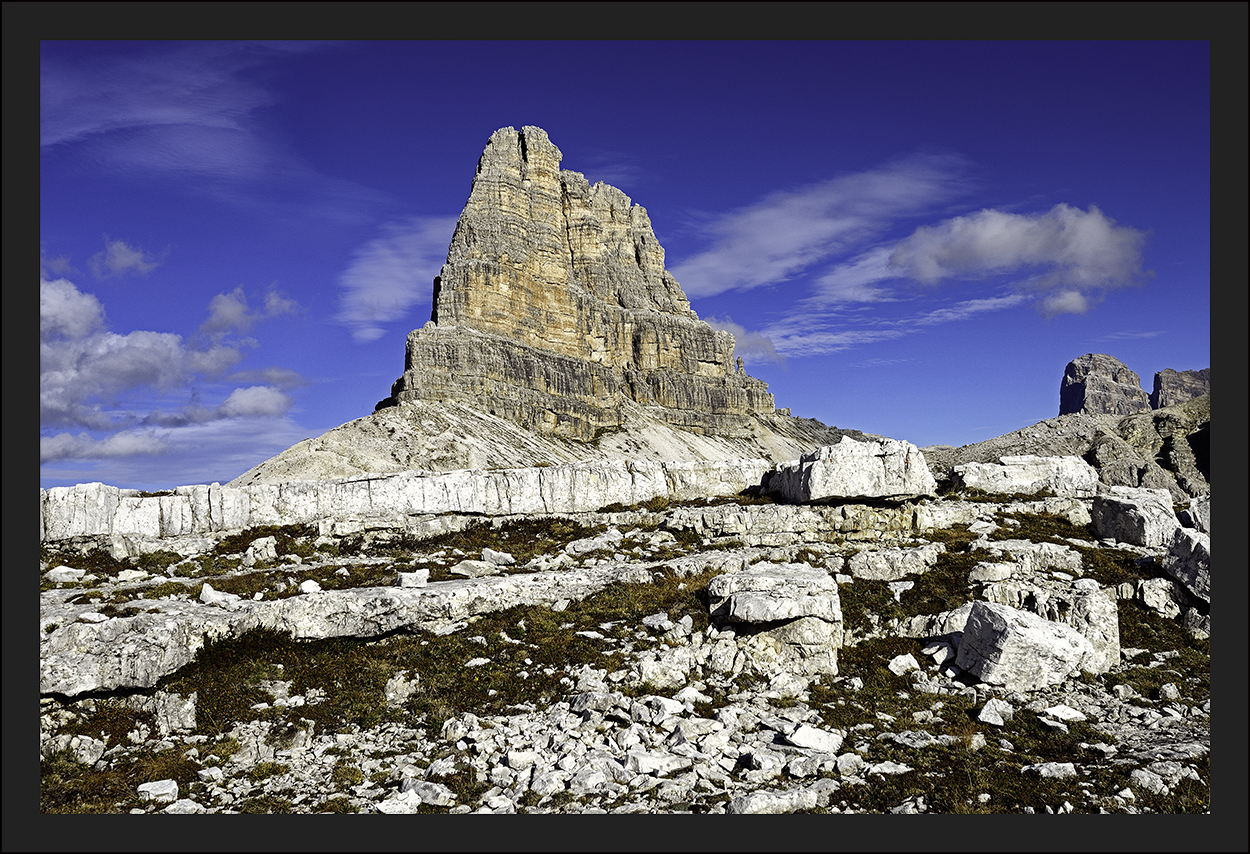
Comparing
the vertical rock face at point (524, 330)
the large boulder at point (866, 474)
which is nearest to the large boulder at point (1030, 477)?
the large boulder at point (866, 474)

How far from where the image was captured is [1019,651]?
47.0ft

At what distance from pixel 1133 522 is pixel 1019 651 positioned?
11810 millimetres

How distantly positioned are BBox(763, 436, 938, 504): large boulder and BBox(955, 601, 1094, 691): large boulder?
34.2 feet

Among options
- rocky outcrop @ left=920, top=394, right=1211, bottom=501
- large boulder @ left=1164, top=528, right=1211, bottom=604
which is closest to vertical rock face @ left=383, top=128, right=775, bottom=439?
rocky outcrop @ left=920, top=394, right=1211, bottom=501

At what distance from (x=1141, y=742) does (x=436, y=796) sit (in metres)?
11.8

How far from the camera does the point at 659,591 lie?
18625mm

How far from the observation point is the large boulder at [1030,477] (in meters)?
30.5

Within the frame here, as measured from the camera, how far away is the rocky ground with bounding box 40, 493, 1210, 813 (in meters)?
10.8

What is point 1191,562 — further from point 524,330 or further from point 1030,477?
point 524,330

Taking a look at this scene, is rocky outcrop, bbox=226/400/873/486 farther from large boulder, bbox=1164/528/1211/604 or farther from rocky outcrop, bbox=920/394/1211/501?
large boulder, bbox=1164/528/1211/604

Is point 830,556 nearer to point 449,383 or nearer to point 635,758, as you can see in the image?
point 635,758

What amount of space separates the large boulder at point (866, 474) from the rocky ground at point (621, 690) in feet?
11.3

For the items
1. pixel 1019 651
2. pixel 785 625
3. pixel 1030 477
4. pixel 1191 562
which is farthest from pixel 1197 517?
pixel 785 625

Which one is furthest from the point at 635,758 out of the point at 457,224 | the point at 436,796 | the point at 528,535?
the point at 457,224
